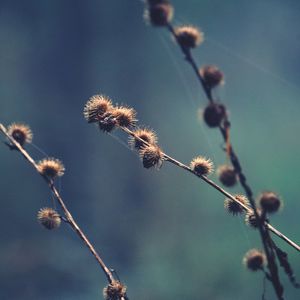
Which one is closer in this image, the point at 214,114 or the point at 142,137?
the point at 214,114

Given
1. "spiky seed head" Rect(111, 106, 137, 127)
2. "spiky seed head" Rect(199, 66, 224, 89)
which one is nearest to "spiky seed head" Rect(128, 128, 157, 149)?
"spiky seed head" Rect(111, 106, 137, 127)

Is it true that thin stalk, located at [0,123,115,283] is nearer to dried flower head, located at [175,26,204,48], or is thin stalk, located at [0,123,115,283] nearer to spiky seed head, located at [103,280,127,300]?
spiky seed head, located at [103,280,127,300]

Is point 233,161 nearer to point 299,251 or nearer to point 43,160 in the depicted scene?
point 299,251

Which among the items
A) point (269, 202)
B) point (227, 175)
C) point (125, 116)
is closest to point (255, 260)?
point (269, 202)

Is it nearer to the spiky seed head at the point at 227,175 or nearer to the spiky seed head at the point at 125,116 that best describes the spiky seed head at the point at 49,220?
the spiky seed head at the point at 125,116

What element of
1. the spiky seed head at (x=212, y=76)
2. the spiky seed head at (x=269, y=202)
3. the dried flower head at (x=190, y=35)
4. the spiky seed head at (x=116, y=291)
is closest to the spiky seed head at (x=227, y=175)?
the spiky seed head at (x=269, y=202)

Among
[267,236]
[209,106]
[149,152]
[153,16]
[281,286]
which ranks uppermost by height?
[149,152]

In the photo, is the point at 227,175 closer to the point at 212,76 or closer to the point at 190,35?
the point at 212,76

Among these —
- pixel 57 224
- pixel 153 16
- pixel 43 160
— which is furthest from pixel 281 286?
pixel 43 160
